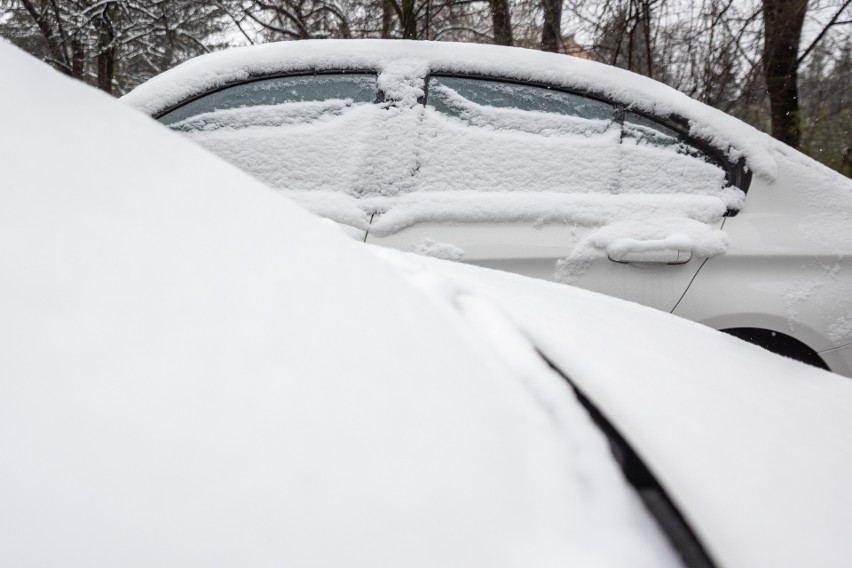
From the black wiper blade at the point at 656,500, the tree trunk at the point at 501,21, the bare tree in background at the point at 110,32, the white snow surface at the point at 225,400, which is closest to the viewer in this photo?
the white snow surface at the point at 225,400

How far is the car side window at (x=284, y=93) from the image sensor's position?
242 centimetres

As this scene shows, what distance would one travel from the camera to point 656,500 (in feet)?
2.39

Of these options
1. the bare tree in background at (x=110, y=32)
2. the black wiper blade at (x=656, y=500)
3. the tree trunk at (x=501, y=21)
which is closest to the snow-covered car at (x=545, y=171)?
the black wiper blade at (x=656, y=500)

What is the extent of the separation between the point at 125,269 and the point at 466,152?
1.80 meters

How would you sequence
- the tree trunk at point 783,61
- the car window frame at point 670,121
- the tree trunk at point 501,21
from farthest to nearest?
1. the tree trunk at point 501,21
2. the tree trunk at point 783,61
3. the car window frame at point 670,121

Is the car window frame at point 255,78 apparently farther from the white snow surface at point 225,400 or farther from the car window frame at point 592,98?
the white snow surface at point 225,400

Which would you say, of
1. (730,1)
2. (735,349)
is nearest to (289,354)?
(735,349)

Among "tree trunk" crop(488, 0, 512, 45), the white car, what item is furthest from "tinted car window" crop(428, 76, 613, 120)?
"tree trunk" crop(488, 0, 512, 45)

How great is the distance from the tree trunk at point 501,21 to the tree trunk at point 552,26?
1.45 ft

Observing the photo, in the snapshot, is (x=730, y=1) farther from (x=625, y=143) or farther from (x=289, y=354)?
(x=289, y=354)

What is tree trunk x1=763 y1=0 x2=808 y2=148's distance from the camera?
588 centimetres

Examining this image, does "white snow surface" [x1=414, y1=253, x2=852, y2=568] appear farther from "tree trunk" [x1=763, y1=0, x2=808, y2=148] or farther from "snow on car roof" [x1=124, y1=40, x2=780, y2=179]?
"tree trunk" [x1=763, y1=0, x2=808, y2=148]

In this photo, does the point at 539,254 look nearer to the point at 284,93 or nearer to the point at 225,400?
the point at 284,93

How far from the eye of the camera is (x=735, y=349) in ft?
4.14
